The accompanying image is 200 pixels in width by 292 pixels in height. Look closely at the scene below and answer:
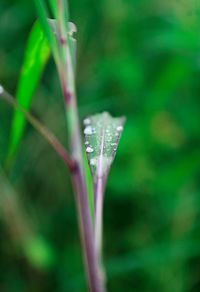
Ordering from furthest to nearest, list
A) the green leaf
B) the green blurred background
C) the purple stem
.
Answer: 1. the green blurred background
2. the green leaf
3. the purple stem

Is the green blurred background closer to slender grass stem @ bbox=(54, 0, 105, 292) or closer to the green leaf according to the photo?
the green leaf

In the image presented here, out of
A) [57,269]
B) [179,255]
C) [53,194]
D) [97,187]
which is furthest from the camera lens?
[53,194]

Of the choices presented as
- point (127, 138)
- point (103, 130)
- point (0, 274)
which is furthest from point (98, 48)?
point (103, 130)

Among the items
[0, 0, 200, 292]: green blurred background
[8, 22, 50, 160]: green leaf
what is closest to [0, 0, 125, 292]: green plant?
[8, 22, 50, 160]: green leaf

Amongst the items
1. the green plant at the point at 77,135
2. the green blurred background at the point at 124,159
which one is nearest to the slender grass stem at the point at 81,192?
the green plant at the point at 77,135

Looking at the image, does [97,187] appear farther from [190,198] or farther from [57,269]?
[57,269]
